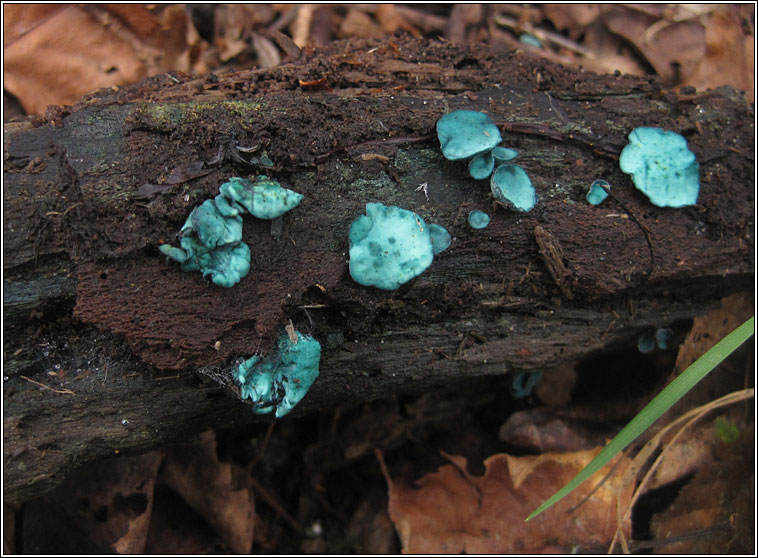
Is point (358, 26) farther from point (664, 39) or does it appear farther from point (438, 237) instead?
point (438, 237)

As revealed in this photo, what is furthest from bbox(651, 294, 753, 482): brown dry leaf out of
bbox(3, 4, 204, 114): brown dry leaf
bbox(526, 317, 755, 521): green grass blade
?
bbox(3, 4, 204, 114): brown dry leaf

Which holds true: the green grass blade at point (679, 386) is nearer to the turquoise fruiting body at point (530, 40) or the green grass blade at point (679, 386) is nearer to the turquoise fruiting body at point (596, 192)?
the turquoise fruiting body at point (596, 192)

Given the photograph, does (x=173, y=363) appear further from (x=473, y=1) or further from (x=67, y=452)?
(x=473, y=1)

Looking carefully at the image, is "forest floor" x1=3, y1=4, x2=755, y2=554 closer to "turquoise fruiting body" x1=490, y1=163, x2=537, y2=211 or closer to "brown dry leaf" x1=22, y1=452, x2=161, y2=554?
"brown dry leaf" x1=22, y1=452, x2=161, y2=554

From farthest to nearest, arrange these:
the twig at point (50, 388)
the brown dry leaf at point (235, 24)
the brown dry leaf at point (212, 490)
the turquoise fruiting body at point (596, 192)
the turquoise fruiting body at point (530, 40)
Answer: the turquoise fruiting body at point (530, 40)
the brown dry leaf at point (235, 24)
the brown dry leaf at point (212, 490)
the turquoise fruiting body at point (596, 192)
the twig at point (50, 388)

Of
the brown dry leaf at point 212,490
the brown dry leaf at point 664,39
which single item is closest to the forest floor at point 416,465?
the brown dry leaf at point 212,490

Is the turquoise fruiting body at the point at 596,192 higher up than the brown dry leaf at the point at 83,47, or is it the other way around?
the turquoise fruiting body at the point at 596,192

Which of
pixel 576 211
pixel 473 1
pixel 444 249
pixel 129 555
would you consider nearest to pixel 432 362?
pixel 444 249

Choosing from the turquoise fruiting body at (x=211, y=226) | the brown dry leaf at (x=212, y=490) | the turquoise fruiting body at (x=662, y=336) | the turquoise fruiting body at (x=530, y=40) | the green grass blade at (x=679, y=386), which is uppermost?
the turquoise fruiting body at (x=211, y=226)
